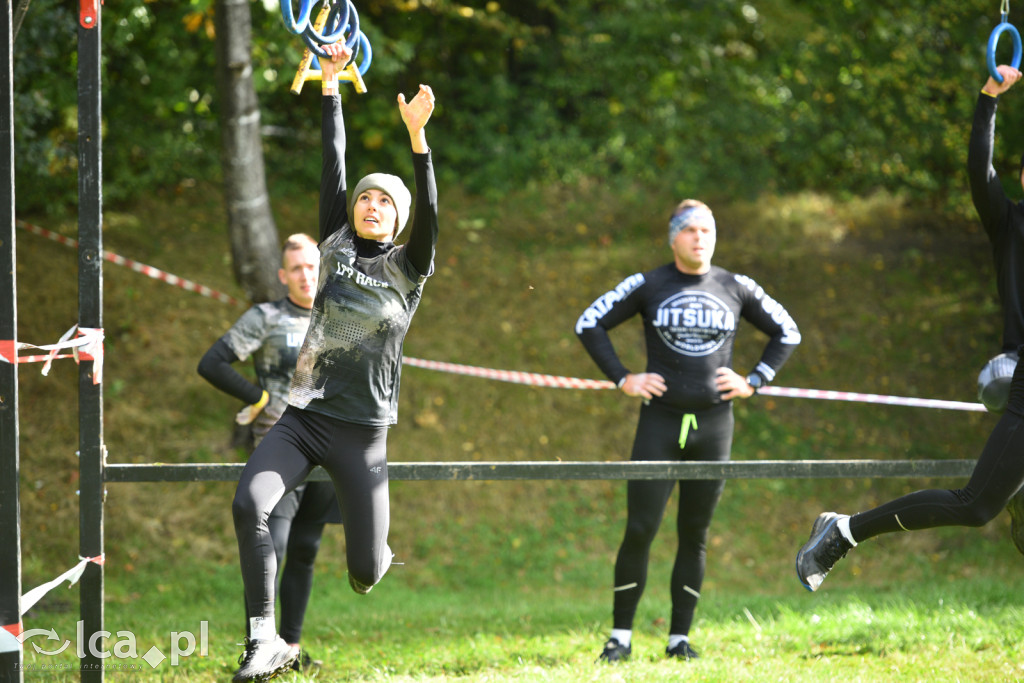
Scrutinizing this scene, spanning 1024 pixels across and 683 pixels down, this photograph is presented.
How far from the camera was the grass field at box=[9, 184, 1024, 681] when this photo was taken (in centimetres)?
530

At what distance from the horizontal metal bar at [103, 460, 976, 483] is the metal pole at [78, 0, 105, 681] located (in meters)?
0.11

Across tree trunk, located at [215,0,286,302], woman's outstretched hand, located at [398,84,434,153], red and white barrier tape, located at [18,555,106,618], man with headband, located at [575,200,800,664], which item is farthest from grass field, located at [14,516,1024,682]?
woman's outstretched hand, located at [398,84,434,153]

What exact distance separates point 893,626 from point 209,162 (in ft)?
30.1

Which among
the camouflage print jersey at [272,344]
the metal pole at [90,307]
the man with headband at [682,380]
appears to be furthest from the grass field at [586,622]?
the camouflage print jersey at [272,344]

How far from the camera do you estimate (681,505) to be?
500 centimetres

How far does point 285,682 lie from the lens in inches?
170

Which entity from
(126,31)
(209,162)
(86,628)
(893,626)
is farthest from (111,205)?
(893,626)

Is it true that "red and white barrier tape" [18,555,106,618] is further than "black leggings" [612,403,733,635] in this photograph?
No

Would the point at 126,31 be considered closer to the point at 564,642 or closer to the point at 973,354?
the point at 564,642

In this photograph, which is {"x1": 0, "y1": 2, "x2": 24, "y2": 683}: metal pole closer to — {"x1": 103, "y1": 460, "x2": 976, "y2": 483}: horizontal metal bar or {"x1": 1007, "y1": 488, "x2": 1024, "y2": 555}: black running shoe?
{"x1": 103, "y1": 460, "x2": 976, "y2": 483}: horizontal metal bar

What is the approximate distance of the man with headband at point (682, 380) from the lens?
487cm

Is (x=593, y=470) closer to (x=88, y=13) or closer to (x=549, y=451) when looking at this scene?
(x=88, y=13)

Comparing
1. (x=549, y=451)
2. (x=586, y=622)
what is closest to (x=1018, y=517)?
(x=586, y=622)

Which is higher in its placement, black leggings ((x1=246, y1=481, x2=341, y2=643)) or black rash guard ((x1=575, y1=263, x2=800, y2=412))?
black rash guard ((x1=575, y1=263, x2=800, y2=412))
